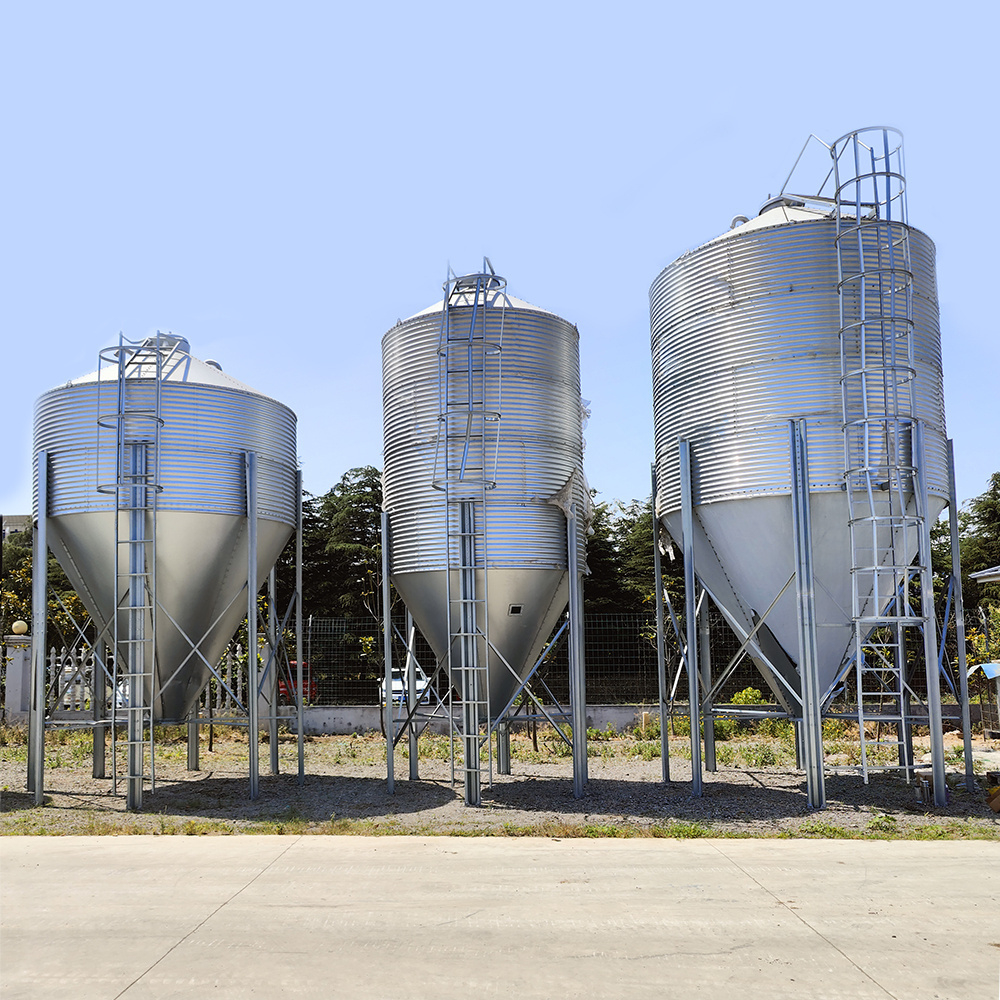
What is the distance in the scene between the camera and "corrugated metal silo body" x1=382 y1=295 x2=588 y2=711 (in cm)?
1509

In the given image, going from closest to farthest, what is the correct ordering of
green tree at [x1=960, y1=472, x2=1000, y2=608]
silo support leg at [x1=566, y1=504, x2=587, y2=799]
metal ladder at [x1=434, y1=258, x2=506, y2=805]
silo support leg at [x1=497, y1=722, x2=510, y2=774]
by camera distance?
1. metal ladder at [x1=434, y1=258, x2=506, y2=805]
2. silo support leg at [x1=566, y1=504, x2=587, y2=799]
3. silo support leg at [x1=497, y1=722, x2=510, y2=774]
4. green tree at [x1=960, y1=472, x2=1000, y2=608]

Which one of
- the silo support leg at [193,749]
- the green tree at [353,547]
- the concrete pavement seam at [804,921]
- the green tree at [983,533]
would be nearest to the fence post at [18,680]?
the silo support leg at [193,749]

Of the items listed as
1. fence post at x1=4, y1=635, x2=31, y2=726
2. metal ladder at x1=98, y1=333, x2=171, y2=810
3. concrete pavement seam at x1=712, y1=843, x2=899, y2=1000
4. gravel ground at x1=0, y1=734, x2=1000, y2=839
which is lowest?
gravel ground at x1=0, y1=734, x2=1000, y2=839

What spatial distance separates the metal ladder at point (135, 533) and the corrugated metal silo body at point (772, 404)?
7.78 metres

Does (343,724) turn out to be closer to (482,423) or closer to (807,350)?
(482,423)

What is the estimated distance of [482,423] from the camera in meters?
15.0

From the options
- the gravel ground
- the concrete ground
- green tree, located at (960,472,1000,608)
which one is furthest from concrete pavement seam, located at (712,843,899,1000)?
green tree, located at (960,472,1000,608)

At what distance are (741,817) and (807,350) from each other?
6.29 metres

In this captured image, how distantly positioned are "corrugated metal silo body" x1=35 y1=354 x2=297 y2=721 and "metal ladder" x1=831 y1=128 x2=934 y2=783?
877 cm

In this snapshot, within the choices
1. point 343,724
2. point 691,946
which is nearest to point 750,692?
point 343,724

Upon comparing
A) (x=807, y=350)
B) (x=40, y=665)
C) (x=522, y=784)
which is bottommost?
(x=522, y=784)

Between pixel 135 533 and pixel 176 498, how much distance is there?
0.76 metres

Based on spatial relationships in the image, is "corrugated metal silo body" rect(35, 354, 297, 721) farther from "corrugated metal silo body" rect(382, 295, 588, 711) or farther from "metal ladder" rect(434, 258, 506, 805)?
"metal ladder" rect(434, 258, 506, 805)

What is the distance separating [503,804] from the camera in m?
14.5
